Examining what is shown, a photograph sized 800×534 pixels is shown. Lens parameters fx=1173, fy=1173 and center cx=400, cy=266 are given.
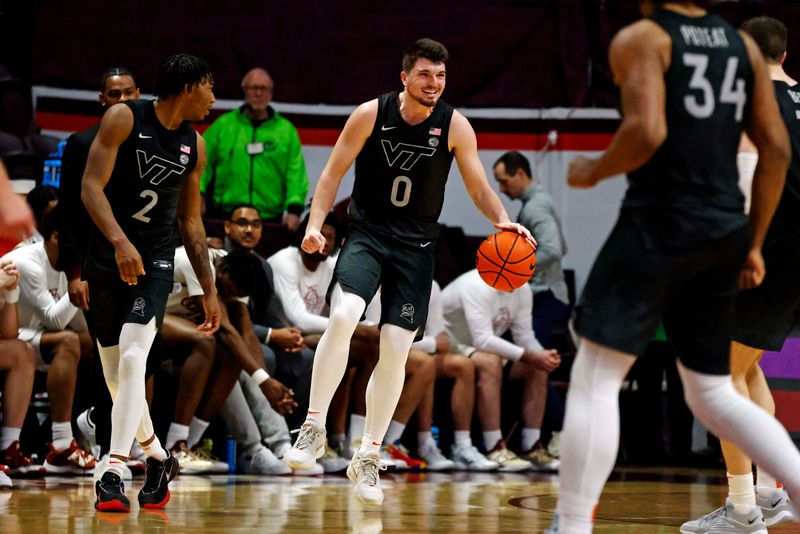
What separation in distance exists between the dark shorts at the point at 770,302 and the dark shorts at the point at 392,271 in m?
1.61

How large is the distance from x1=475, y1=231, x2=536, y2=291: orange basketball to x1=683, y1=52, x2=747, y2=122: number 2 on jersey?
213cm

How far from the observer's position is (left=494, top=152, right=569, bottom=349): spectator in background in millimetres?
9930

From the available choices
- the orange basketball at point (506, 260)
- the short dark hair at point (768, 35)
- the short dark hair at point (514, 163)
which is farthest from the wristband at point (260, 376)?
the short dark hair at point (768, 35)

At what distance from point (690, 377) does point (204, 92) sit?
301cm

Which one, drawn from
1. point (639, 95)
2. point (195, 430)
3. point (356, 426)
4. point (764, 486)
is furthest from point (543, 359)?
point (639, 95)

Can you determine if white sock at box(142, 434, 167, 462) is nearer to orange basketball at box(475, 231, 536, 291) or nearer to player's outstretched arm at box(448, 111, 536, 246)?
orange basketball at box(475, 231, 536, 291)

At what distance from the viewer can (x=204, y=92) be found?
18.9 ft

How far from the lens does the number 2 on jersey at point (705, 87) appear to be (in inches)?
141

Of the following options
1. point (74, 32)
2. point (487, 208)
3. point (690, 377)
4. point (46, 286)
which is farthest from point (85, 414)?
point (690, 377)

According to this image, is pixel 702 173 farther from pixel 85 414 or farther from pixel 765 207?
pixel 85 414

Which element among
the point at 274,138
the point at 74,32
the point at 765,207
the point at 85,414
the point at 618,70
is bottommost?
the point at 85,414

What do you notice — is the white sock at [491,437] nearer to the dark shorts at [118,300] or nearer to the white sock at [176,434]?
the white sock at [176,434]

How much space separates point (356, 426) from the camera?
862cm

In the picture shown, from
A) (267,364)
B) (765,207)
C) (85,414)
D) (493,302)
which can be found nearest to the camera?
(765,207)
